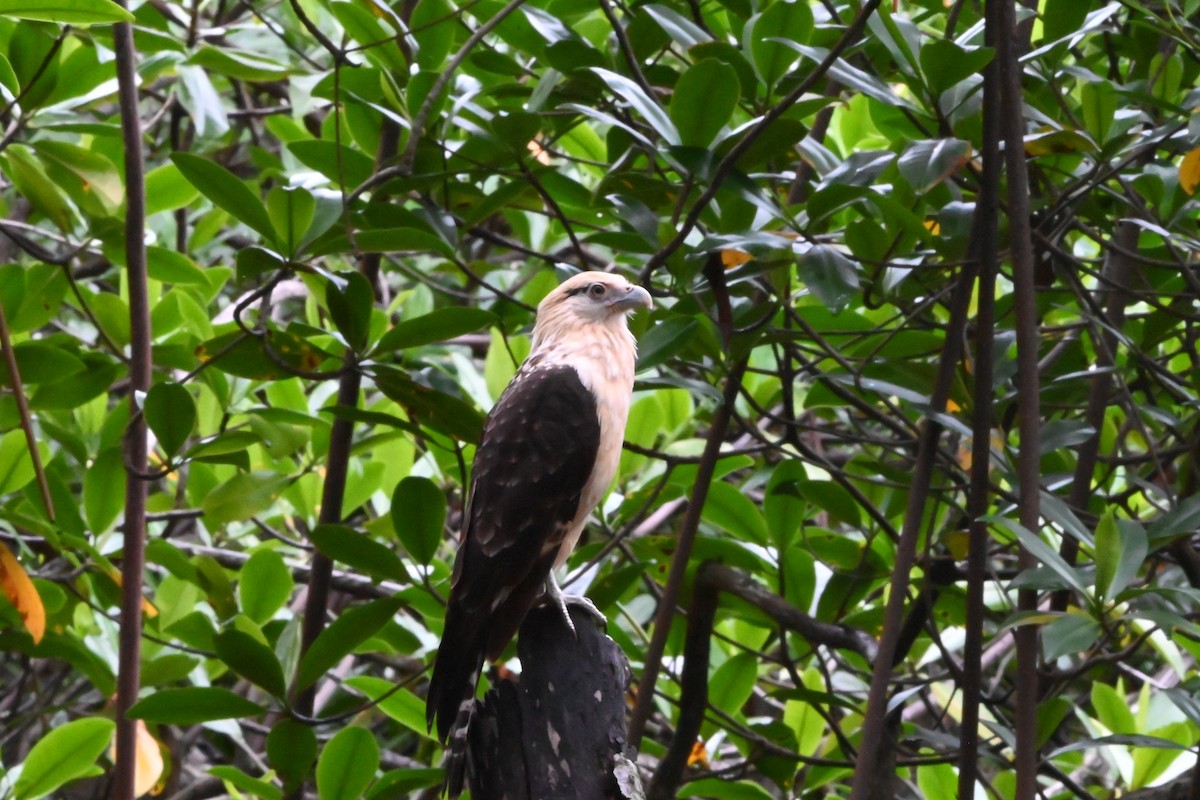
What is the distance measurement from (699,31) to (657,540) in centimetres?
126

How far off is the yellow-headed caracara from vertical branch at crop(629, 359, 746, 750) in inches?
7.5

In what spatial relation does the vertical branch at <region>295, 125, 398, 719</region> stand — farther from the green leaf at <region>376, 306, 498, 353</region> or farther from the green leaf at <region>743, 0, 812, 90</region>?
the green leaf at <region>743, 0, 812, 90</region>

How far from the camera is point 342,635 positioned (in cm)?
261

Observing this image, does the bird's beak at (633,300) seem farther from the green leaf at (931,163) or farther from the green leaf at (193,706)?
the green leaf at (193,706)

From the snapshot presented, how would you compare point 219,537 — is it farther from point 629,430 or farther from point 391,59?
point 391,59

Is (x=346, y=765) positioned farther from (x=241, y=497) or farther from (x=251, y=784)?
(x=241, y=497)

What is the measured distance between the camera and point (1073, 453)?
3549mm

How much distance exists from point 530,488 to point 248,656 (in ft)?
2.14

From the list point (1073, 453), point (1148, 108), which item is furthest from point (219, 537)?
point (1148, 108)

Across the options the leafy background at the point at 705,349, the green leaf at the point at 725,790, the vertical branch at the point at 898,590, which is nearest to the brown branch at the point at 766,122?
the leafy background at the point at 705,349

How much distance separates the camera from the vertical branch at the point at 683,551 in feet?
8.76

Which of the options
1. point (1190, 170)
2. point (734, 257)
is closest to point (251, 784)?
point (734, 257)

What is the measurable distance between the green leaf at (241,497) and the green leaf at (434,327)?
66cm

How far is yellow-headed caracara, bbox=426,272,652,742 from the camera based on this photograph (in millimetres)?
2389
